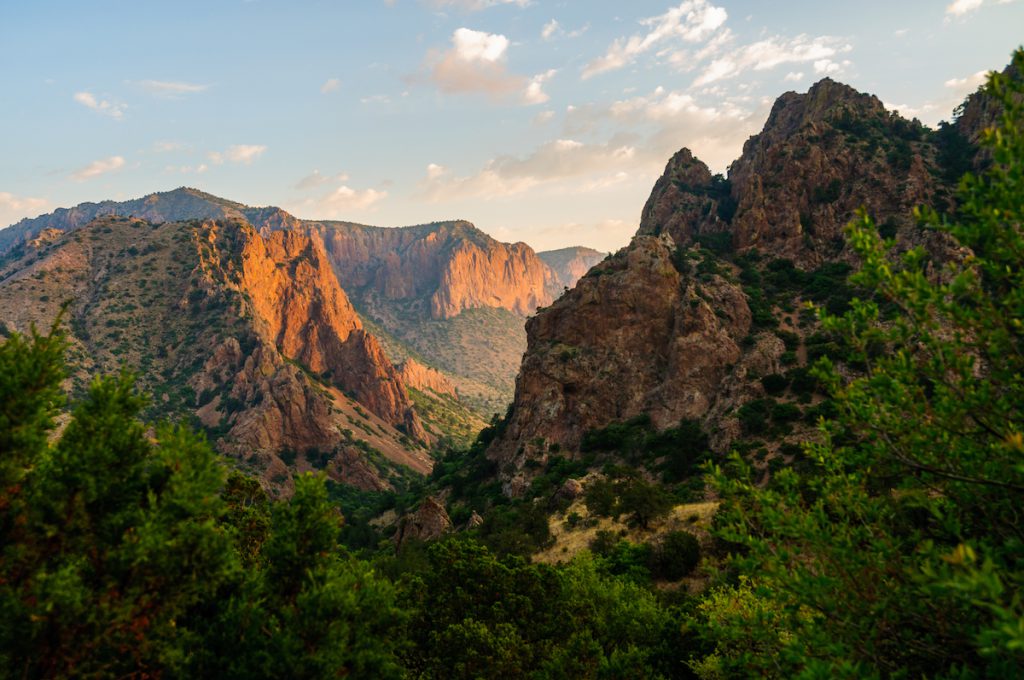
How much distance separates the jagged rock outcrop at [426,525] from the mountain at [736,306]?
40.7 feet

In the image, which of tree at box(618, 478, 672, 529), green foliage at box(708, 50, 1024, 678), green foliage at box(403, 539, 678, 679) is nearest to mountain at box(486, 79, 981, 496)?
tree at box(618, 478, 672, 529)

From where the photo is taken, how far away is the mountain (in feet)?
228

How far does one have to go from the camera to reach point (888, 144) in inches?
3558

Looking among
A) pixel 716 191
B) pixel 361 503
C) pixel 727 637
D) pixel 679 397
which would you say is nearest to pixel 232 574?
pixel 727 637

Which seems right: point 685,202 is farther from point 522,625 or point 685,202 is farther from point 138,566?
point 138,566

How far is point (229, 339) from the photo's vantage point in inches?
5531

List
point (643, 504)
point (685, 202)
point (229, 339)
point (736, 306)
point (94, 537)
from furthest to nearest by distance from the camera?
point (229, 339) < point (685, 202) < point (736, 306) < point (643, 504) < point (94, 537)

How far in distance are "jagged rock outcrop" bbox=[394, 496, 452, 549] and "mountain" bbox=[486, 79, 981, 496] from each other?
12.4 m

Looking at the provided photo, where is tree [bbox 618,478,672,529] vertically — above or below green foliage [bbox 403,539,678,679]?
below

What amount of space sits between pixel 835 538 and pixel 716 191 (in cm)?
11868

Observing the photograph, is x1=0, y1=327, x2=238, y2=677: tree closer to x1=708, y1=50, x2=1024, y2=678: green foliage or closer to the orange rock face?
x1=708, y1=50, x2=1024, y2=678: green foliage

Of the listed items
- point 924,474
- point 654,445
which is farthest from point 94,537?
point 654,445

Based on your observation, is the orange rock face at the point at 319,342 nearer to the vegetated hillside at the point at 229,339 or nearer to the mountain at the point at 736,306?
the vegetated hillside at the point at 229,339

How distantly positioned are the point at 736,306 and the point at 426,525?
53.5 meters
